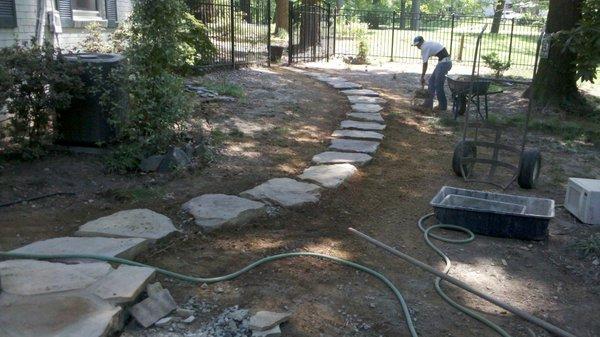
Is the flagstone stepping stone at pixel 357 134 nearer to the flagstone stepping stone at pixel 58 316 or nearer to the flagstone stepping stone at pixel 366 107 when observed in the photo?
the flagstone stepping stone at pixel 366 107

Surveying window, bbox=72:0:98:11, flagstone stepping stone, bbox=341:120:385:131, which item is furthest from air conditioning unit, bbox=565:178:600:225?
window, bbox=72:0:98:11

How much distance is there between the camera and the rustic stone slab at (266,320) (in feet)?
9.73

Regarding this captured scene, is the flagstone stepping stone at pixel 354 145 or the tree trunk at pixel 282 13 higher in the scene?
the tree trunk at pixel 282 13

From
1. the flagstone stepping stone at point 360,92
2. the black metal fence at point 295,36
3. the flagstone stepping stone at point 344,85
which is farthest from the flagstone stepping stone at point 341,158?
the flagstone stepping stone at point 344,85

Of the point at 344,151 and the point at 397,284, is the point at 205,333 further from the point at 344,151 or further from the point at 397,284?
the point at 344,151

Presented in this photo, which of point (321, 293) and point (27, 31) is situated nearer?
point (321, 293)

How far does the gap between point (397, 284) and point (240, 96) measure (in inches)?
244

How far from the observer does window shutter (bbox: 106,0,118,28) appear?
980 cm

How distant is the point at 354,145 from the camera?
727 cm

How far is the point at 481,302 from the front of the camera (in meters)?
3.59

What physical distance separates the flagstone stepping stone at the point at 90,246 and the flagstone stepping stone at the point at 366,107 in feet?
20.4

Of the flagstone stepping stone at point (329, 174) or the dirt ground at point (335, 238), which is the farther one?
the flagstone stepping stone at point (329, 174)

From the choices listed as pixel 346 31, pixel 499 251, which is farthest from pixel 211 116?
pixel 346 31

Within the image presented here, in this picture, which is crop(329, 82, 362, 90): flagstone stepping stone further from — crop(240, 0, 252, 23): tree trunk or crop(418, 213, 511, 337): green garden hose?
crop(418, 213, 511, 337): green garden hose
